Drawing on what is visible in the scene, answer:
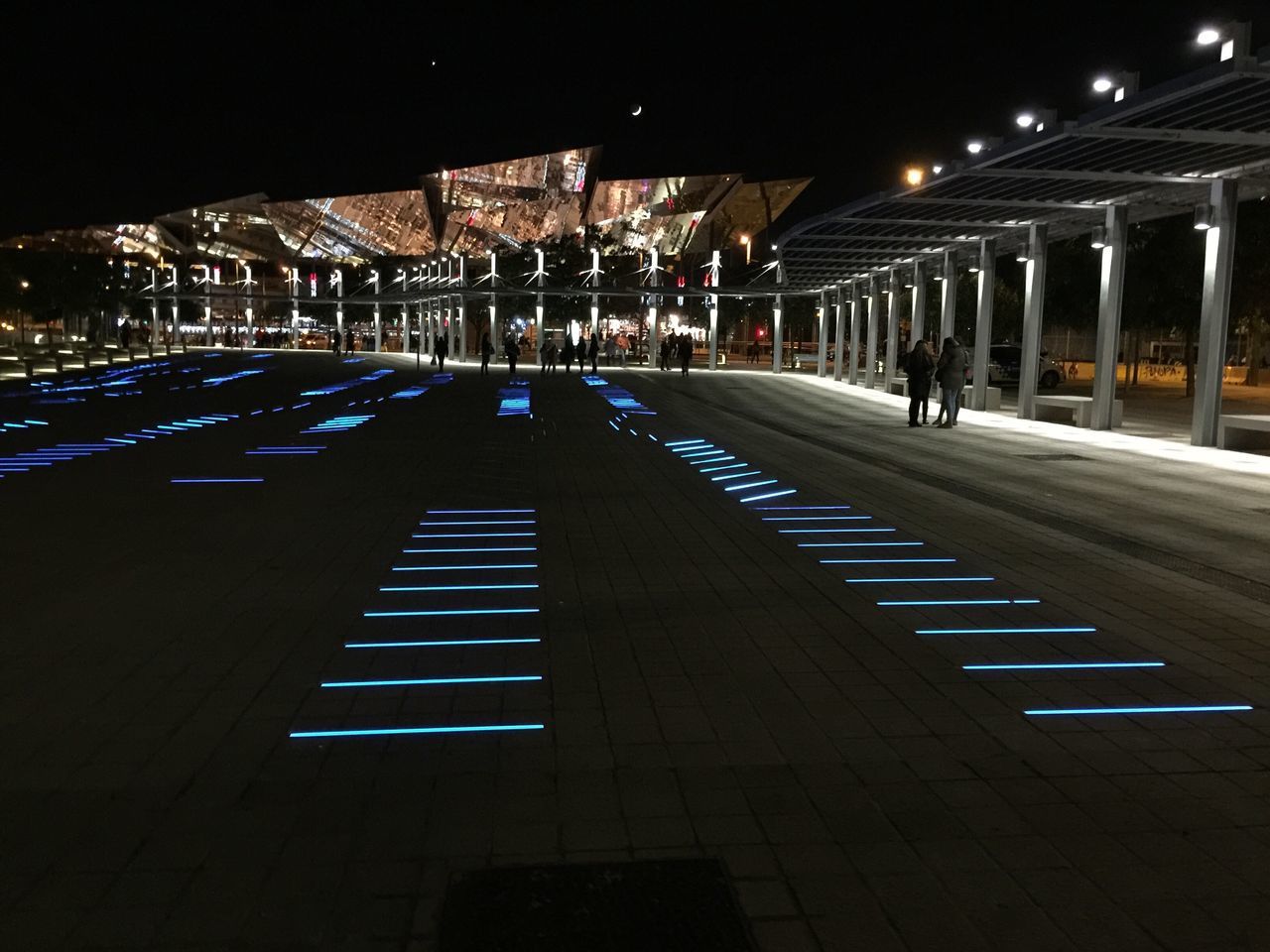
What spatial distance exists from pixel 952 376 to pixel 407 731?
61.4 feet

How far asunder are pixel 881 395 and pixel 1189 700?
101ft

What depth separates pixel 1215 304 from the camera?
18.5m

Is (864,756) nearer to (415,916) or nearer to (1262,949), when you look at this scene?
(1262,949)

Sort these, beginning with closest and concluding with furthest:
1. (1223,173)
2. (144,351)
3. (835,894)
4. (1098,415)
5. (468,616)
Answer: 1. (835,894)
2. (468,616)
3. (1223,173)
4. (1098,415)
5. (144,351)

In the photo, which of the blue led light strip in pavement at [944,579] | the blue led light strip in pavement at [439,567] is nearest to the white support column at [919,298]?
the blue led light strip in pavement at [944,579]

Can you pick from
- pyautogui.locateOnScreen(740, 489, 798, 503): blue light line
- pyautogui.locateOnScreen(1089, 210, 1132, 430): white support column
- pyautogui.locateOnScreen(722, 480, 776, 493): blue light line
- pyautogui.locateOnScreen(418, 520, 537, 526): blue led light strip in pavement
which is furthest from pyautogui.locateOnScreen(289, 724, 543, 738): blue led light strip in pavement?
pyautogui.locateOnScreen(1089, 210, 1132, 430): white support column

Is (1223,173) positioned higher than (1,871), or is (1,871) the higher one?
(1223,173)

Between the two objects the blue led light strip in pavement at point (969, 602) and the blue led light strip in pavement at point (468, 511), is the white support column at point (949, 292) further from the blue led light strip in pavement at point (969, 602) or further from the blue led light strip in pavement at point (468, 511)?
the blue led light strip in pavement at point (969, 602)

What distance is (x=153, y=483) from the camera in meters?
13.5

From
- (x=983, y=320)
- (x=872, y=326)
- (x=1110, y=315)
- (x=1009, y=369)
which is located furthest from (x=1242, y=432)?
(x=1009, y=369)

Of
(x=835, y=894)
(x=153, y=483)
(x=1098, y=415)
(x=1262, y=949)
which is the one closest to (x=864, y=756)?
(x=835, y=894)

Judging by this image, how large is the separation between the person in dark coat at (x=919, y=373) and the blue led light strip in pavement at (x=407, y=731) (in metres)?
18.3

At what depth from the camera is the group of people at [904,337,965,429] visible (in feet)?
73.4

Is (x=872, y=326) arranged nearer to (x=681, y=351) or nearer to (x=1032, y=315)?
(x=681, y=351)
